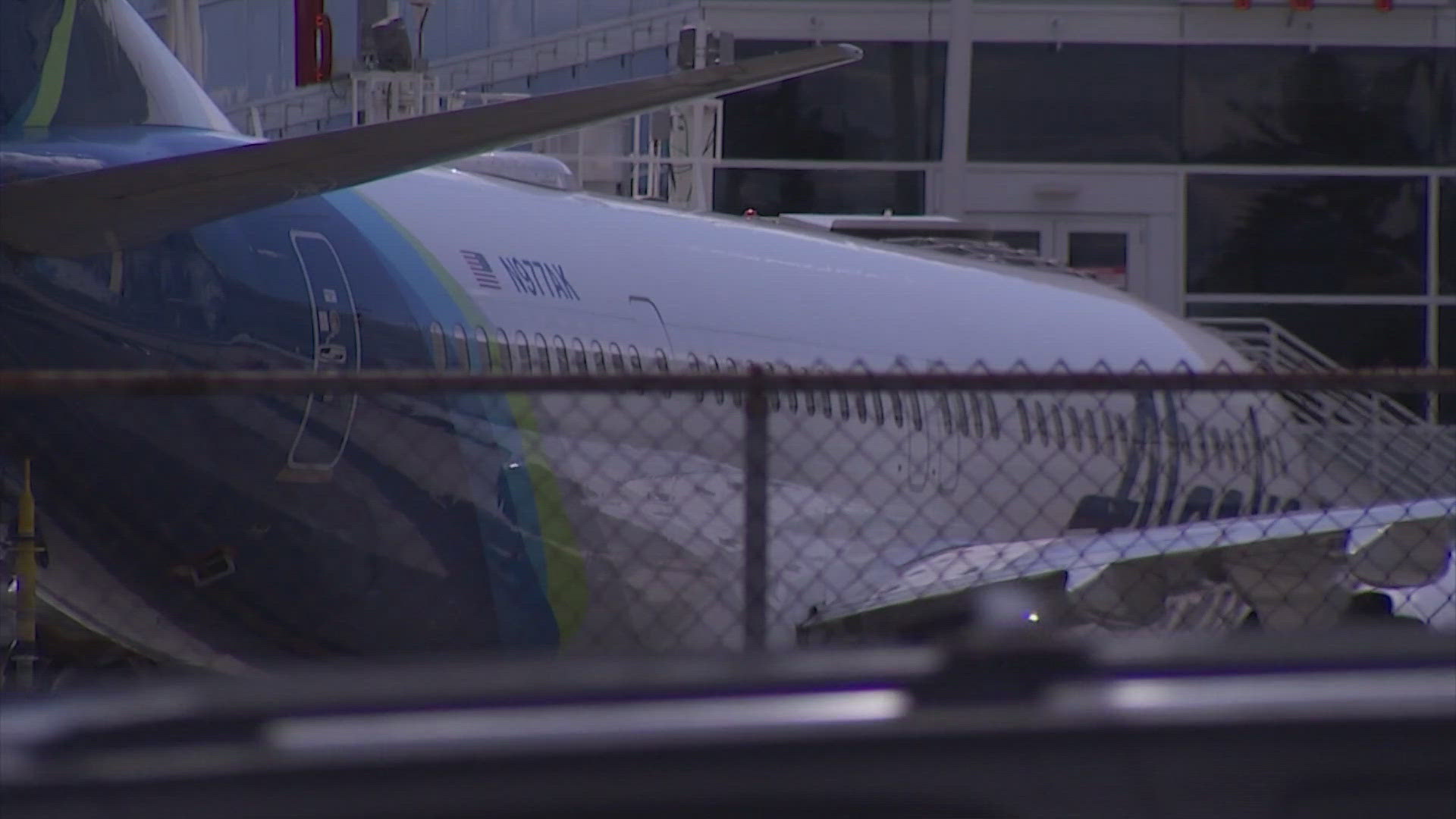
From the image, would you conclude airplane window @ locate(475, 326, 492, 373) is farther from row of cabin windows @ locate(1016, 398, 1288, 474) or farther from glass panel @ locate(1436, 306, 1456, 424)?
glass panel @ locate(1436, 306, 1456, 424)

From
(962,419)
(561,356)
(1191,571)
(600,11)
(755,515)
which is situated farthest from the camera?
(600,11)

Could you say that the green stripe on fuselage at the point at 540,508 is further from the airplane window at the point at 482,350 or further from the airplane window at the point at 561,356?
the airplane window at the point at 561,356

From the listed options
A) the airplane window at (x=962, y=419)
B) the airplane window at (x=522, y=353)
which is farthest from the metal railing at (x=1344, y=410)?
the airplane window at (x=522, y=353)

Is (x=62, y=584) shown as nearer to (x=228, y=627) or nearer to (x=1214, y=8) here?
(x=228, y=627)

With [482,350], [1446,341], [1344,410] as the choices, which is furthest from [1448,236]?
[482,350]

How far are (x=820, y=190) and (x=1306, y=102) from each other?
20.0 feet

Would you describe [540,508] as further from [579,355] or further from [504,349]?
[579,355]

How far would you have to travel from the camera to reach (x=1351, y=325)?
23766 mm

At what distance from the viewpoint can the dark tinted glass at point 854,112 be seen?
23.5m

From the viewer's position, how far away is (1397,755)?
2145 millimetres

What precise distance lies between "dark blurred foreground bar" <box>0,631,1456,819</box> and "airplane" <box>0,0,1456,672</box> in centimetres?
322

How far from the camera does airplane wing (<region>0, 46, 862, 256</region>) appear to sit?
18.1ft

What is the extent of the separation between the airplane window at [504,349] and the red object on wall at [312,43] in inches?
344

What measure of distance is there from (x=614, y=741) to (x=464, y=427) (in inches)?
229
